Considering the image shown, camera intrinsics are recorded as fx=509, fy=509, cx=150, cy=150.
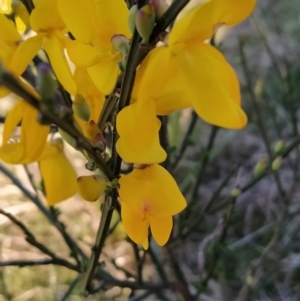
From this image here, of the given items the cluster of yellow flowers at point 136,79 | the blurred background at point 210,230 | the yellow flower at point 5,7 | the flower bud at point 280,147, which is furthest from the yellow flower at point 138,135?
the blurred background at point 210,230

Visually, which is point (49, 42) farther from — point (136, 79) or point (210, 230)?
point (210, 230)

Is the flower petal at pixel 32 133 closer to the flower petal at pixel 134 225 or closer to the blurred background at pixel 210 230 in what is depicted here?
the flower petal at pixel 134 225

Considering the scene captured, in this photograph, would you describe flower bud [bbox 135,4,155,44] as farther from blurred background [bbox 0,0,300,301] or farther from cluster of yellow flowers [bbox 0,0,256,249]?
blurred background [bbox 0,0,300,301]

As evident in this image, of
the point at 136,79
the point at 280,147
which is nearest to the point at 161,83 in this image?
the point at 136,79

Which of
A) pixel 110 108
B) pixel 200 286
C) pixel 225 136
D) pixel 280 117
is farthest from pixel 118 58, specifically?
pixel 280 117

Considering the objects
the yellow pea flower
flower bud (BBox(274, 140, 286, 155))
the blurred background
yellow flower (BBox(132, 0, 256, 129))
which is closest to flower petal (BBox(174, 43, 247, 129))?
yellow flower (BBox(132, 0, 256, 129))

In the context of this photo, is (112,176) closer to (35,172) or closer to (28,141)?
(28,141)

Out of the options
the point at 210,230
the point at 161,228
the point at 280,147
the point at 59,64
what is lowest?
the point at 210,230
